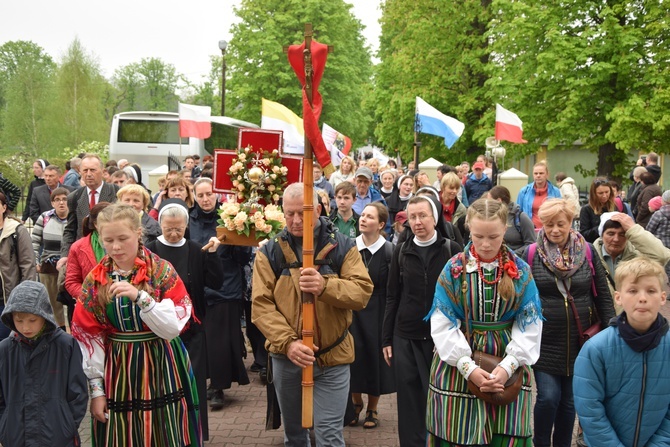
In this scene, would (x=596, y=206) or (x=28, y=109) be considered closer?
A: (x=596, y=206)

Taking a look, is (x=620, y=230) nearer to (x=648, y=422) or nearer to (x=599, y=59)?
(x=648, y=422)

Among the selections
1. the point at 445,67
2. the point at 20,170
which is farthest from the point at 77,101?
the point at 445,67

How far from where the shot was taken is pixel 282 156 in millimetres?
7500

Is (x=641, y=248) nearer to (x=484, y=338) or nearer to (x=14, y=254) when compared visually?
(x=484, y=338)

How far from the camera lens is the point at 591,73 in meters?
21.5

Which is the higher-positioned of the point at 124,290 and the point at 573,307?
the point at 124,290

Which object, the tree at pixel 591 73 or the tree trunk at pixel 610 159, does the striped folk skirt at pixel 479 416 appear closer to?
the tree at pixel 591 73

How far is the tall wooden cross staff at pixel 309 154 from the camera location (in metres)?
4.31

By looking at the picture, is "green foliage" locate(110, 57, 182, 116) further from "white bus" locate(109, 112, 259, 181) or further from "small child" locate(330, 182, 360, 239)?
"small child" locate(330, 182, 360, 239)

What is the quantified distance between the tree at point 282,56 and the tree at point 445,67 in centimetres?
1021

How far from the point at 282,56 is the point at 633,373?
36156mm

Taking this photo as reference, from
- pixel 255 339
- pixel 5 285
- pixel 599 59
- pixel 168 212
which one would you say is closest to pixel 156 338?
pixel 168 212

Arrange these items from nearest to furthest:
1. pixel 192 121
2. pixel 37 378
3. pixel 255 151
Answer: pixel 37 378, pixel 255 151, pixel 192 121

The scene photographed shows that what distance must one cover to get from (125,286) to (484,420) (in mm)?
2139
